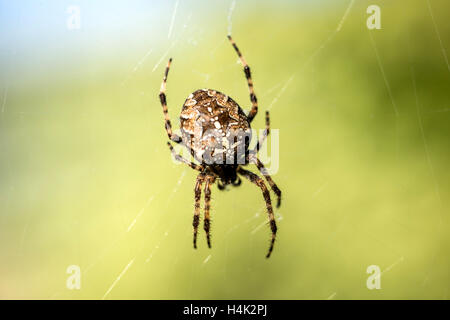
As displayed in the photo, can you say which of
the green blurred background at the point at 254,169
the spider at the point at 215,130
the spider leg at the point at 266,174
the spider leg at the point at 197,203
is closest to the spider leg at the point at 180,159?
the spider at the point at 215,130

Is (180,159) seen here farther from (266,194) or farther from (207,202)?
(266,194)

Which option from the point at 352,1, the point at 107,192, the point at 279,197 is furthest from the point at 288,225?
the point at 352,1

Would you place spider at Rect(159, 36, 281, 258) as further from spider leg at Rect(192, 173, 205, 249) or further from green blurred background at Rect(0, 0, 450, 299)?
green blurred background at Rect(0, 0, 450, 299)

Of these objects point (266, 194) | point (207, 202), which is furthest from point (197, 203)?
point (266, 194)

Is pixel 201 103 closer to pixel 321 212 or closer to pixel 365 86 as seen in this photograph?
pixel 321 212

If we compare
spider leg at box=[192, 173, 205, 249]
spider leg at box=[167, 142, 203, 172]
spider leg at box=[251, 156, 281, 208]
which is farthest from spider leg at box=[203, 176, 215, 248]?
spider leg at box=[251, 156, 281, 208]

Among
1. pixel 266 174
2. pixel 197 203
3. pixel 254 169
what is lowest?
pixel 197 203
